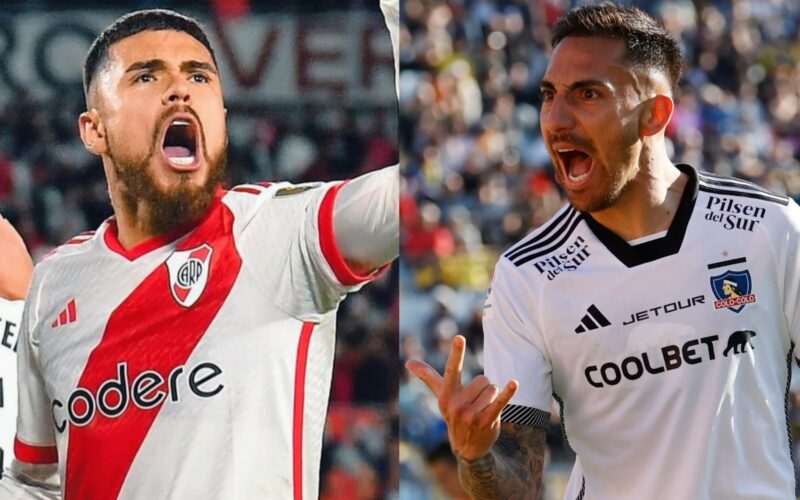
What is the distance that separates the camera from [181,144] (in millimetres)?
3049

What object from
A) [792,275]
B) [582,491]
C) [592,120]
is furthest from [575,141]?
[582,491]

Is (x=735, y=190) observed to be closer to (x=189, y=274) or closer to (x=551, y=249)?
(x=551, y=249)

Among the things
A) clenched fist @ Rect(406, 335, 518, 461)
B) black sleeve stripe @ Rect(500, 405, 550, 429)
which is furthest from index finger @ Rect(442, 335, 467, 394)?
black sleeve stripe @ Rect(500, 405, 550, 429)

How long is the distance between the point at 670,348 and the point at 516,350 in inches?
13.1

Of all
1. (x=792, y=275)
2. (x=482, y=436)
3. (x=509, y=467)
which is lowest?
(x=509, y=467)

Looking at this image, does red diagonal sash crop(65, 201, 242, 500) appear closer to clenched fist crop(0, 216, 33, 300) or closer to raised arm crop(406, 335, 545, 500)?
clenched fist crop(0, 216, 33, 300)

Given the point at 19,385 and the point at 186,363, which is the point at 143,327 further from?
the point at 19,385

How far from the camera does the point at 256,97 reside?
9.96 feet

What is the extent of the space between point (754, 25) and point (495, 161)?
3.28 meters

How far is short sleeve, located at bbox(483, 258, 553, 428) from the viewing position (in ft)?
9.60

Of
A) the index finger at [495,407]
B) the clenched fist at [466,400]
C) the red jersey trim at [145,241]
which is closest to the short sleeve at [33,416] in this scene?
the red jersey trim at [145,241]

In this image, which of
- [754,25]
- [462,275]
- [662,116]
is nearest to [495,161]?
[462,275]

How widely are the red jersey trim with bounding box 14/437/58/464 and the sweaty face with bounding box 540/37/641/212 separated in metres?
1.30

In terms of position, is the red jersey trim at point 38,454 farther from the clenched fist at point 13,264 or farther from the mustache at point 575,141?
the mustache at point 575,141
